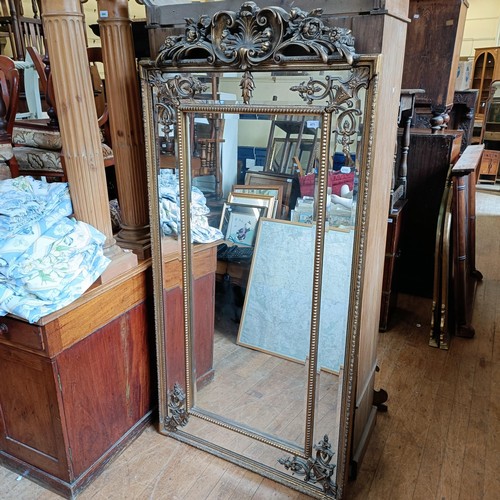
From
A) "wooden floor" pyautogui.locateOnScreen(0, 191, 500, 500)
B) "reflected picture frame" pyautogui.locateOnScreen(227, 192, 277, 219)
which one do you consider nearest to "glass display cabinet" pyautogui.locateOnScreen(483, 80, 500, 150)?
"wooden floor" pyautogui.locateOnScreen(0, 191, 500, 500)

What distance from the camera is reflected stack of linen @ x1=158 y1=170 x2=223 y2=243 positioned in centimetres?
153

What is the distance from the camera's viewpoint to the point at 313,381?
148 centimetres

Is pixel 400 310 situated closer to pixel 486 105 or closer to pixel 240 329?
pixel 240 329

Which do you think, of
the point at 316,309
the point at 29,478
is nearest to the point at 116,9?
the point at 316,309

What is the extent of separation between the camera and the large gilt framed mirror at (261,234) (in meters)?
1.21

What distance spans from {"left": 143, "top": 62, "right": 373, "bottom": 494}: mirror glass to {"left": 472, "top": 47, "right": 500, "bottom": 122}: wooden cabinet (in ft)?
22.8

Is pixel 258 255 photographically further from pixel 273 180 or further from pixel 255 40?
pixel 255 40

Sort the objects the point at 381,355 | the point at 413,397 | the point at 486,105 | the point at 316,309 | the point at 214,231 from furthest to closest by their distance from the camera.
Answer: the point at 486,105, the point at 381,355, the point at 413,397, the point at 214,231, the point at 316,309

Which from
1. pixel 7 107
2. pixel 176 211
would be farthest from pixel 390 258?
pixel 7 107

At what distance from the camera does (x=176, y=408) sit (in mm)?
1786

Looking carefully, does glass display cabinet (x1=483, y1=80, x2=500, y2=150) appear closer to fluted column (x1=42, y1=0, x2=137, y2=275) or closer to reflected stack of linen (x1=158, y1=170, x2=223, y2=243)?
reflected stack of linen (x1=158, y1=170, x2=223, y2=243)

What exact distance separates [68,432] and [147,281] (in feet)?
1.91

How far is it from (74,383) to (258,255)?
2.45ft

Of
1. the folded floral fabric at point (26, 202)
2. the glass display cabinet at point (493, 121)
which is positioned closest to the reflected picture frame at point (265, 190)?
the folded floral fabric at point (26, 202)
